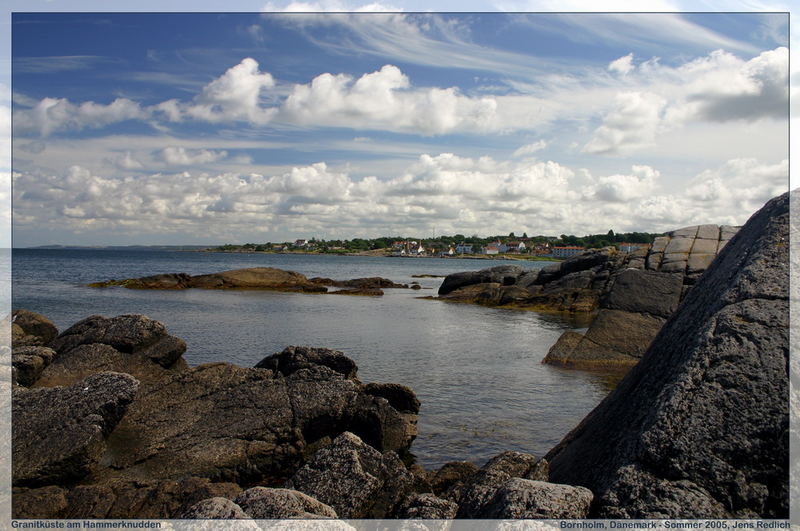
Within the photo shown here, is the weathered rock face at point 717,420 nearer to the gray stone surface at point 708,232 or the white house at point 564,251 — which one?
the gray stone surface at point 708,232

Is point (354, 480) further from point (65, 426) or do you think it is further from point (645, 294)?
point (645, 294)

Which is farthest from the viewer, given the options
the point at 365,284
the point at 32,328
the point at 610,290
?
the point at 365,284

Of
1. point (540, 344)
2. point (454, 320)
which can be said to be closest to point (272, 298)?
point (454, 320)

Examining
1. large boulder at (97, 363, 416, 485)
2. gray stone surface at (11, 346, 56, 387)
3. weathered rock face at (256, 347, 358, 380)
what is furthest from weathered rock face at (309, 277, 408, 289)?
large boulder at (97, 363, 416, 485)

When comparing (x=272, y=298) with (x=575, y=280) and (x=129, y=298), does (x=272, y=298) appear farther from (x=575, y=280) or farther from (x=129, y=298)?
(x=575, y=280)

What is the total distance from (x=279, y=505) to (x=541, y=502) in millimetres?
2287

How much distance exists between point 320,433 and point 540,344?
14.6 metres

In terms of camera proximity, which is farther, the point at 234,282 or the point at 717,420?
the point at 234,282

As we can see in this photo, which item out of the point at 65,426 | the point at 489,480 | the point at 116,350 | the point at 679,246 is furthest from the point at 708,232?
the point at 65,426

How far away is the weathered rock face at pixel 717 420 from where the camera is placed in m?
4.57

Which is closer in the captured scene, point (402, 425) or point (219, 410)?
point (219, 410)

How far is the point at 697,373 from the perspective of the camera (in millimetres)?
5070

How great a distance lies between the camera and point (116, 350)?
1405 centimetres

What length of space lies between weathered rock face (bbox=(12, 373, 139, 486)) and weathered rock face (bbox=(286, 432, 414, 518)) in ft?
10.9
